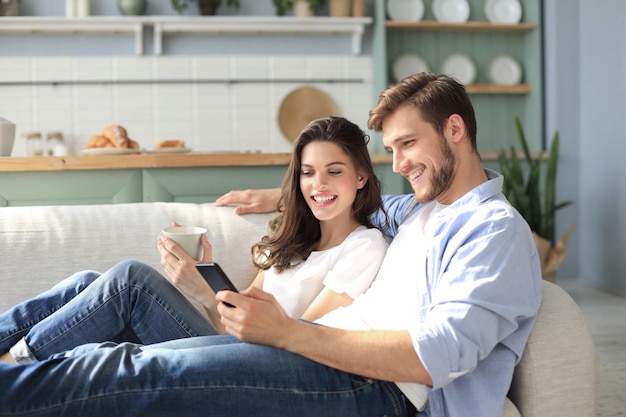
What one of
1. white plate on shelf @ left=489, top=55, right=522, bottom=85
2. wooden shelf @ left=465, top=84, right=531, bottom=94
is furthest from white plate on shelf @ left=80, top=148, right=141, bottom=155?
white plate on shelf @ left=489, top=55, right=522, bottom=85

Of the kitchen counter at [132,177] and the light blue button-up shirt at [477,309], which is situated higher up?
the kitchen counter at [132,177]

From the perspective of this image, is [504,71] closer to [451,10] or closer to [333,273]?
[451,10]

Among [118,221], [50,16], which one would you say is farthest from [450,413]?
[50,16]

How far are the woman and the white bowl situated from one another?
4.46ft

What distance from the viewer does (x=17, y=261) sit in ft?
7.47

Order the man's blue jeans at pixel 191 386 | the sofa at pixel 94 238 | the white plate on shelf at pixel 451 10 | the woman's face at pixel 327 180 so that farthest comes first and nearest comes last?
the white plate on shelf at pixel 451 10, the sofa at pixel 94 238, the woman's face at pixel 327 180, the man's blue jeans at pixel 191 386

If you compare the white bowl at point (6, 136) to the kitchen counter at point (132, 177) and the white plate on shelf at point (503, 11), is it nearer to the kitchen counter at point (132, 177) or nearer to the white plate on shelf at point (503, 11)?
the kitchen counter at point (132, 177)

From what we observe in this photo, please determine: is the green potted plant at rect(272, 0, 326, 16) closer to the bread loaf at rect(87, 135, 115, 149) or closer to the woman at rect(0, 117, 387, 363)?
the bread loaf at rect(87, 135, 115, 149)

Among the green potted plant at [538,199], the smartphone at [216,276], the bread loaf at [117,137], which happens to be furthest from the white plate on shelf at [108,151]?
the green potted plant at [538,199]

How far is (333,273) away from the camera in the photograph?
1.96 metres

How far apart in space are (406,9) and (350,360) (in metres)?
4.26

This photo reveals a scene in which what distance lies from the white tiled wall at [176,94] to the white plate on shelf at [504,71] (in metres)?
0.90

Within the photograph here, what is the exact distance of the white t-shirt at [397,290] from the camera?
1.74 metres

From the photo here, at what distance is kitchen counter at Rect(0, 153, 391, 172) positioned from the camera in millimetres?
3186
